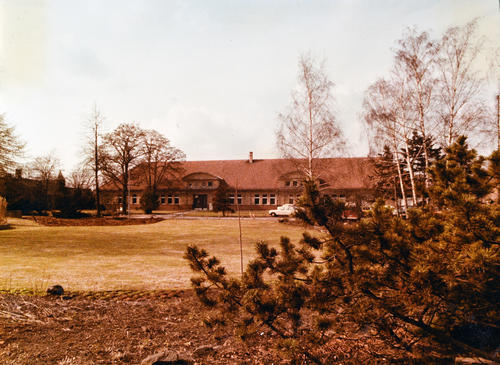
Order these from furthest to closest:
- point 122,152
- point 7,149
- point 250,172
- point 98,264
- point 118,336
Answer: point 250,172 < point 122,152 < point 7,149 < point 98,264 < point 118,336

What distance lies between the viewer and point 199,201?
42.8 m

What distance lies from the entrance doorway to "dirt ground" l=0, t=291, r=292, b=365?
123 ft

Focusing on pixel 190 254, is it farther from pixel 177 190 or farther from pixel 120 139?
pixel 177 190

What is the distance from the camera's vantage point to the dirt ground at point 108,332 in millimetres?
3223

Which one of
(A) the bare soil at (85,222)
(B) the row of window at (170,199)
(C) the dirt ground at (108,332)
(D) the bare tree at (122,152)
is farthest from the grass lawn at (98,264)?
(B) the row of window at (170,199)

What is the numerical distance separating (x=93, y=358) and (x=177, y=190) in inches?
1607

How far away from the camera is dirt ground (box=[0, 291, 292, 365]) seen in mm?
3223

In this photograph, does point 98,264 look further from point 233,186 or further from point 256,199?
point 256,199

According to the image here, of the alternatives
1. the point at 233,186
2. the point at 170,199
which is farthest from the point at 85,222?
the point at 233,186

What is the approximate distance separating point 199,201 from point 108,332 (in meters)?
39.4

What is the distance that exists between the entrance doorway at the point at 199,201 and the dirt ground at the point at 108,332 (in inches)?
1481

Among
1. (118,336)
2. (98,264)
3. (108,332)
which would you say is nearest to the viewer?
(118,336)

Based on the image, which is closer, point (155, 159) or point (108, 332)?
point (108, 332)

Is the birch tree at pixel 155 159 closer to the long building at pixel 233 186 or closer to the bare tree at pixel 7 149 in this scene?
the long building at pixel 233 186
